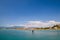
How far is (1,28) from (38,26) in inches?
27.0

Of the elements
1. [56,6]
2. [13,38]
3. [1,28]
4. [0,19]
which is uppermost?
[56,6]

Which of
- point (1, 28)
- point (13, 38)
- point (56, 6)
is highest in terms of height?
point (56, 6)

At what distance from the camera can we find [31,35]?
2.58 metres

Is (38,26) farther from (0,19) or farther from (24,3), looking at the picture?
(0,19)

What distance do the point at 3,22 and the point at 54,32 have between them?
96 centimetres

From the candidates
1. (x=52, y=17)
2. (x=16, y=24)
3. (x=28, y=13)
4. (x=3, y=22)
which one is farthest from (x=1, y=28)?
(x=52, y=17)

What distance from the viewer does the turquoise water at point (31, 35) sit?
255 cm

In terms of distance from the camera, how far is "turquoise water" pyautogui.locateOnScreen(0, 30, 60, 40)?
8.38 feet

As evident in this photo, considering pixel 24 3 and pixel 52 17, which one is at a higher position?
pixel 24 3

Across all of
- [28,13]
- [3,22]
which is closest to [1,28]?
[3,22]

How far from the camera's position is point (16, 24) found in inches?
101

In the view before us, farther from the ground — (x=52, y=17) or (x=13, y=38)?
(x=52, y=17)

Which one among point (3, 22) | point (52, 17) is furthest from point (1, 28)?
point (52, 17)

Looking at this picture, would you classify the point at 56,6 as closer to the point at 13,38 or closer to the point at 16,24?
the point at 16,24
